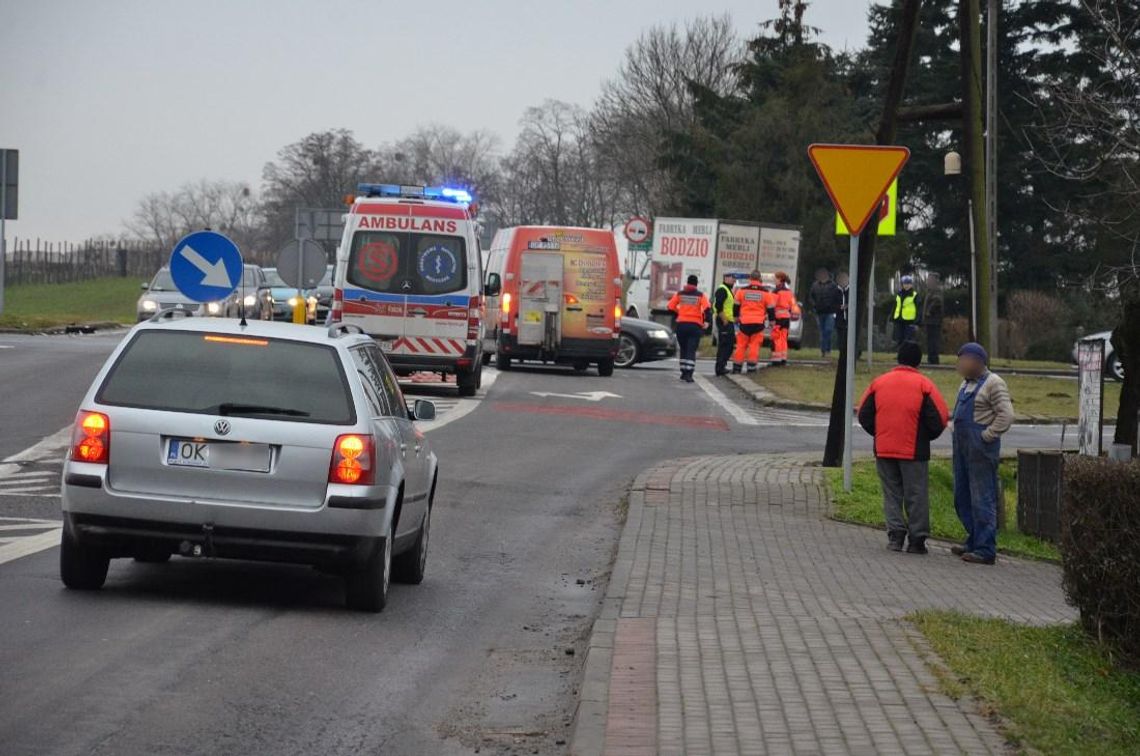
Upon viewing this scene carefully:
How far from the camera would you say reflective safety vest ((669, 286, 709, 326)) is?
33.2 meters

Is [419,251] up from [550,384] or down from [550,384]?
up

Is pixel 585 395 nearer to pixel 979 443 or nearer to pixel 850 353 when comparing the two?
pixel 850 353

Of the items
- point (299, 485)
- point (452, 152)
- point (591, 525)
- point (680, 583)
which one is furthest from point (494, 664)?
point (452, 152)

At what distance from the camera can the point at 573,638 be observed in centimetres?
955

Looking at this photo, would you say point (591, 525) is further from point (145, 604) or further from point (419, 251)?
point (419, 251)

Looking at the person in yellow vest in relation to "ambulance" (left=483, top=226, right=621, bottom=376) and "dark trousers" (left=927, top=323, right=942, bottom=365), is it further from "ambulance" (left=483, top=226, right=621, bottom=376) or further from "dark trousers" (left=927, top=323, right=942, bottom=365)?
"ambulance" (left=483, top=226, right=621, bottom=376)

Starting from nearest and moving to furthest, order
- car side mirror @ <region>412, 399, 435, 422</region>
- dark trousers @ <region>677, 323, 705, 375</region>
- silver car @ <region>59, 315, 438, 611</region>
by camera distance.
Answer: silver car @ <region>59, 315, 438, 611</region> → car side mirror @ <region>412, 399, 435, 422</region> → dark trousers @ <region>677, 323, 705, 375</region>

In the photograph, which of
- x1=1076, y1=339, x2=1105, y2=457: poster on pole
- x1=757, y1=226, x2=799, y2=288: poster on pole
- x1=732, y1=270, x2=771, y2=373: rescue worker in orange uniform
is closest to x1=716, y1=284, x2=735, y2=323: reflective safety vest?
x1=732, y1=270, x2=771, y2=373: rescue worker in orange uniform

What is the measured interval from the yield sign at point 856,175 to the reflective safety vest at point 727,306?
17768 millimetres

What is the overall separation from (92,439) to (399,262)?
60.3 feet

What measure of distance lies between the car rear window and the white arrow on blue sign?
485 inches

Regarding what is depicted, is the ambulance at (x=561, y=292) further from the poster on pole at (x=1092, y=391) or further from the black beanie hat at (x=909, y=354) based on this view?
the black beanie hat at (x=909, y=354)

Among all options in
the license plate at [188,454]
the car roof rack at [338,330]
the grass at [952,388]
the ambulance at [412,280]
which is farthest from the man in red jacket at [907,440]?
the grass at [952,388]

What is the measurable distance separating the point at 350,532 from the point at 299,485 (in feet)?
1.16
